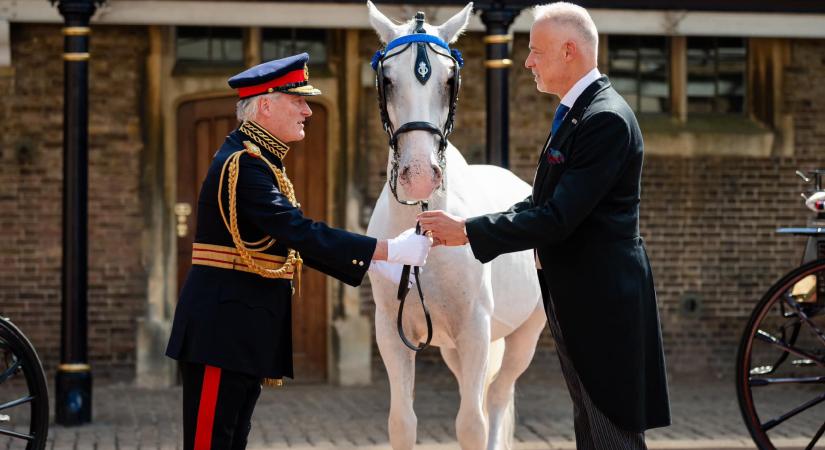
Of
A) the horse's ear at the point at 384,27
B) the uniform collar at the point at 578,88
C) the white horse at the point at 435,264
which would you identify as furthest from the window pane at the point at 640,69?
the uniform collar at the point at 578,88

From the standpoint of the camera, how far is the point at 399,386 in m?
5.27

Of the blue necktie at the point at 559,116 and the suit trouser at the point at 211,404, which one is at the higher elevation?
the blue necktie at the point at 559,116

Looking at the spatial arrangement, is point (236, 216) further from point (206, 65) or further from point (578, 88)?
point (206, 65)

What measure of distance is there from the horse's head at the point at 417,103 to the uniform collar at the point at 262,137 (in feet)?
1.59

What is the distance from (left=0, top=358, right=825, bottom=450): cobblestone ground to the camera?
8109 mm

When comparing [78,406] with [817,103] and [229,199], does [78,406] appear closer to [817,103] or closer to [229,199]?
[229,199]

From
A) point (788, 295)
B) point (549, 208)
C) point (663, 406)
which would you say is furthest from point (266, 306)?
point (788, 295)

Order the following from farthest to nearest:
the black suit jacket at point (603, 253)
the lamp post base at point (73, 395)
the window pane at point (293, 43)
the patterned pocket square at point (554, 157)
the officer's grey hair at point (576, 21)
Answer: the window pane at point (293, 43)
the lamp post base at point (73, 395)
the officer's grey hair at point (576, 21)
the patterned pocket square at point (554, 157)
the black suit jacket at point (603, 253)

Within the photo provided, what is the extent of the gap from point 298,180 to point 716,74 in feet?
13.2

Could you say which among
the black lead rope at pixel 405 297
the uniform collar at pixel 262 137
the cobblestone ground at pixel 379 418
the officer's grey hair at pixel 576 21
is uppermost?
the officer's grey hair at pixel 576 21

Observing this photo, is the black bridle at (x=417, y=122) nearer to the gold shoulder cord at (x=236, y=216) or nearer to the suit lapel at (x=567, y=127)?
the gold shoulder cord at (x=236, y=216)

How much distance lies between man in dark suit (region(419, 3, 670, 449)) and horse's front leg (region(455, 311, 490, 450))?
108 centimetres

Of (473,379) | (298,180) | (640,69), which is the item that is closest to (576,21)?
(473,379)

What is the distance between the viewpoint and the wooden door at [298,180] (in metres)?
11.2
